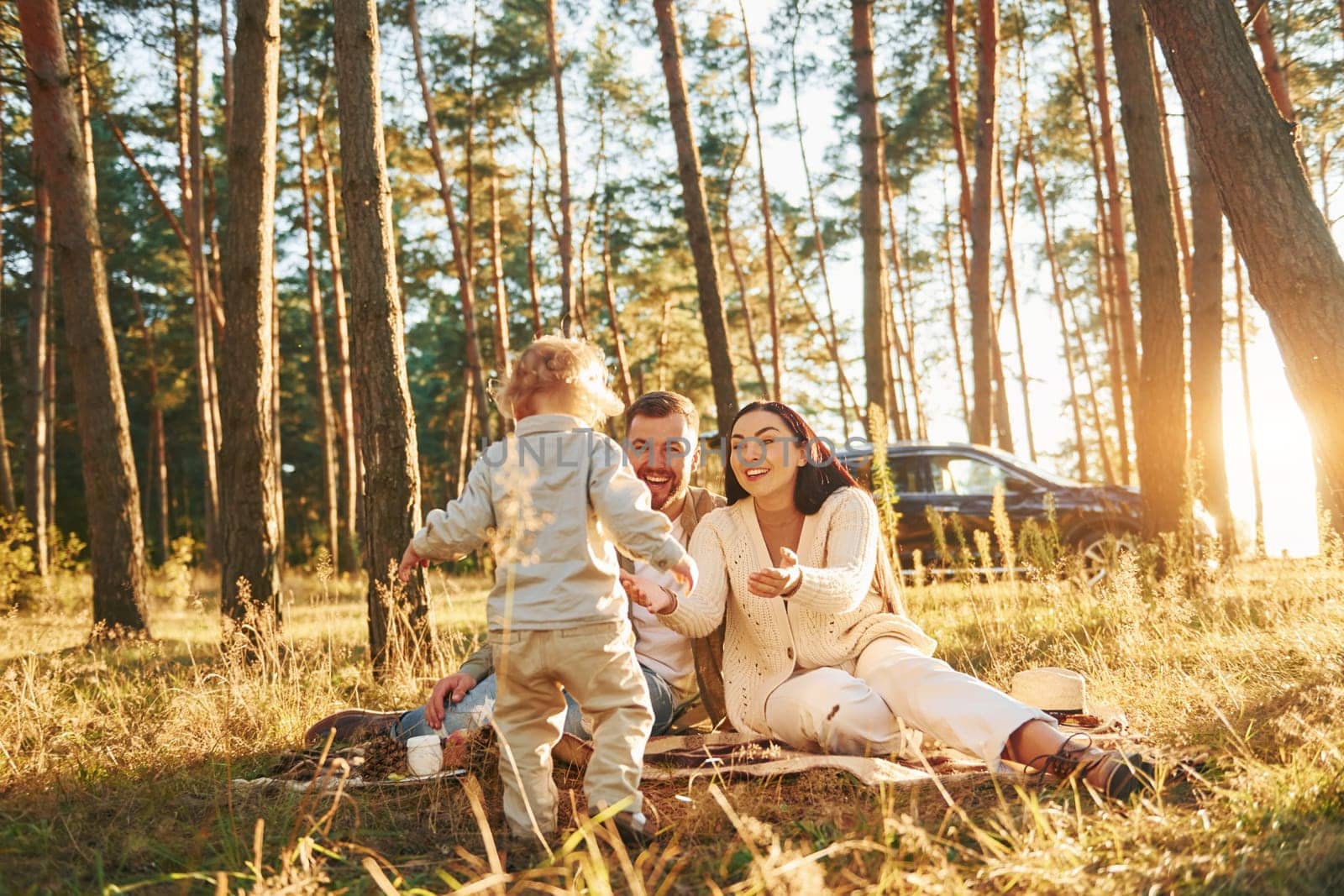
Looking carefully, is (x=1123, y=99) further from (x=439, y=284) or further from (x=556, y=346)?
(x=439, y=284)

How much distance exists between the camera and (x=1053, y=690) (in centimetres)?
411

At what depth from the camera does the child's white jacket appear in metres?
2.91

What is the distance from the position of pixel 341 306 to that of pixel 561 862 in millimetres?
17187

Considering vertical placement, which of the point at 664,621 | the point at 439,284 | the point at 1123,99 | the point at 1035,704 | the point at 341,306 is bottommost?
the point at 1035,704

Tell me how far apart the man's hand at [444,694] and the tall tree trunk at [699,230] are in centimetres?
487

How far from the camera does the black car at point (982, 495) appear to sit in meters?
10.8

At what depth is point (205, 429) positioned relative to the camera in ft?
52.7

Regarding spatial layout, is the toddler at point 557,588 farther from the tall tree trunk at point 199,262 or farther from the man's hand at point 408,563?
the tall tree trunk at point 199,262

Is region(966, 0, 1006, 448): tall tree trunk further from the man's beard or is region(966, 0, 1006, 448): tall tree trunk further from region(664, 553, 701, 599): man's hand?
region(664, 553, 701, 599): man's hand

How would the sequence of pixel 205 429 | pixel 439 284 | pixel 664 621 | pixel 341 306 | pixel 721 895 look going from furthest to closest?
pixel 439 284 < pixel 341 306 < pixel 205 429 < pixel 664 621 < pixel 721 895

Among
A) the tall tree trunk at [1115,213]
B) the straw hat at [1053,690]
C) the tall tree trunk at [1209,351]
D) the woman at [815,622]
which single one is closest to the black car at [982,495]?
the tall tree trunk at [1209,351]

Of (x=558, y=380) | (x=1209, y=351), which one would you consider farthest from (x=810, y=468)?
(x=1209, y=351)

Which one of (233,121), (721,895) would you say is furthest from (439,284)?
(721,895)

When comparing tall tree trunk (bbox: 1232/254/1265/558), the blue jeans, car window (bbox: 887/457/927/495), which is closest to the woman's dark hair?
the blue jeans
